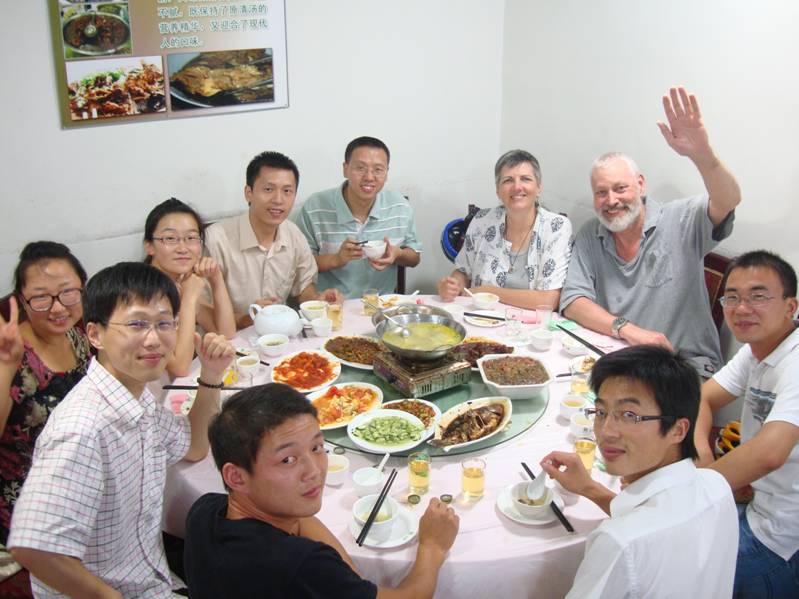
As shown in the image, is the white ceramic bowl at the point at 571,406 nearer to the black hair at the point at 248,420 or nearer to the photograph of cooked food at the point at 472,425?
the photograph of cooked food at the point at 472,425

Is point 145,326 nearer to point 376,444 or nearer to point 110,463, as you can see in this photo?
point 110,463

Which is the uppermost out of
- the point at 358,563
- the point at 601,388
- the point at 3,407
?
the point at 601,388

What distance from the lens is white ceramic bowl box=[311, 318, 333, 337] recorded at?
3074 millimetres

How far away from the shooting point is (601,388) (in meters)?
1.77

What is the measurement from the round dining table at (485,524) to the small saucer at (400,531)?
2 centimetres

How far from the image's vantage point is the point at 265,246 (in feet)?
11.9

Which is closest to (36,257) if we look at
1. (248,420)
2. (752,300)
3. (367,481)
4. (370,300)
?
(248,420)

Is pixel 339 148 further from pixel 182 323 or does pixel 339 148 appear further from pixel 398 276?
pixel 182 323

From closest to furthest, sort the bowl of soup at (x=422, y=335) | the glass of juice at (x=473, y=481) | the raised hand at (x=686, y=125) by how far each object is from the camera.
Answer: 1. the glass of juice at (x=473, y=481)
2. the bowl of soup at (x=422, y=335)
3. the raised hand at (x=686, y=125)

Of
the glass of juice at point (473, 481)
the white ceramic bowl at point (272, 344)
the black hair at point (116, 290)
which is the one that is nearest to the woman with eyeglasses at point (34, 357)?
the black hair at point (116, 290)

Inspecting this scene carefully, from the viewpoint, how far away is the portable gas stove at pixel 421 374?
8.20 feet

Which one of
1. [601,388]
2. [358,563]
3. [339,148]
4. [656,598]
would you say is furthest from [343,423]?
[339,148]

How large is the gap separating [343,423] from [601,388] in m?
0.93

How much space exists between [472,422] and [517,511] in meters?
0.42
